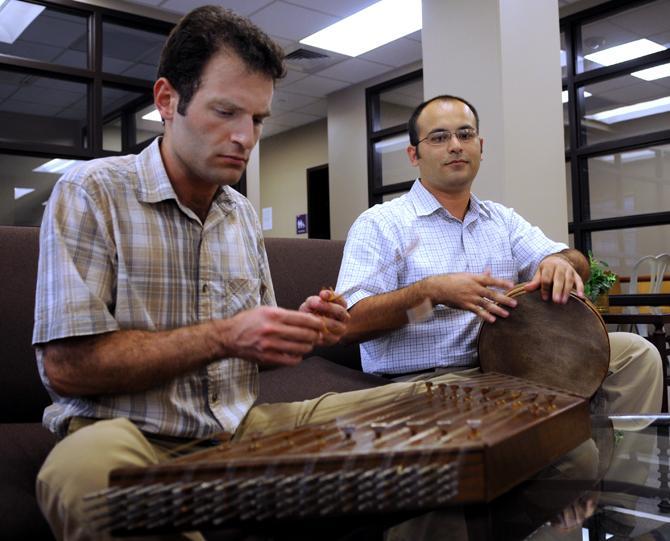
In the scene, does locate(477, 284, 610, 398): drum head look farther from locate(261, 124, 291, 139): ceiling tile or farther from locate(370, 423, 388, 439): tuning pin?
locate(261, 124, 291, 139): ceiling tile

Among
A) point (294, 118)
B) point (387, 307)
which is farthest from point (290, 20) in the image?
point (387, 307)

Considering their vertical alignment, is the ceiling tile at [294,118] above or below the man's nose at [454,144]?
above

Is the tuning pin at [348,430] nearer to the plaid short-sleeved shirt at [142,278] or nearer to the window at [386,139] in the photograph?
the plaid short-sleeved shirt at [142,278]

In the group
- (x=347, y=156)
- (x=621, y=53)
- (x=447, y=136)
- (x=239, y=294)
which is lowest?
(x=239, y=294)

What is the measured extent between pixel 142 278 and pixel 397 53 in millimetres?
6408

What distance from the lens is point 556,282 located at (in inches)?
75.4

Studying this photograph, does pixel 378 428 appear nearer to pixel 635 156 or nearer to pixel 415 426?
pixel 415 426

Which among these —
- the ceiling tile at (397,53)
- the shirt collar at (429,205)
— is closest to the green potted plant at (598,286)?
the shirt collar at (429,205)

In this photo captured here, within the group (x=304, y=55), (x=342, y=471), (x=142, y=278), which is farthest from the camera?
(x=304, y=55)

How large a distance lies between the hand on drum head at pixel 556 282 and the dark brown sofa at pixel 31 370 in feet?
2.12

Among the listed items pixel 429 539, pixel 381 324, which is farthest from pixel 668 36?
pixel 429 539

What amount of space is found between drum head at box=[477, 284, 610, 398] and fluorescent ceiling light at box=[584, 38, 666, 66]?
515cm

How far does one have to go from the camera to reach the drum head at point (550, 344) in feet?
6.06

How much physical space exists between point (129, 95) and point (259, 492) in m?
6.27
